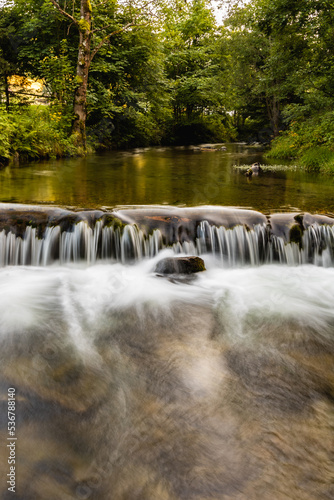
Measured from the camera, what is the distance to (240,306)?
4.25 meters

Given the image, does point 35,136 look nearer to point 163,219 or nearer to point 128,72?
point 128,72

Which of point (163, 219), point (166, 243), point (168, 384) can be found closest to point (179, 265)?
point (166, 243)

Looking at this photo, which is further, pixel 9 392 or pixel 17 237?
pixel 17 237

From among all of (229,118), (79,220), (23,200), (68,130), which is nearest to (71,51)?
(68,130)

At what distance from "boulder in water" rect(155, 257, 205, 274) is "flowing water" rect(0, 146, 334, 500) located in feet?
0.38

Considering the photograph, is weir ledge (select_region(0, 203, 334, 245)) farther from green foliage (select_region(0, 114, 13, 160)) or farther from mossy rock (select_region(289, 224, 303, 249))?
green foliage (select_region(0, 114, 13, 160))

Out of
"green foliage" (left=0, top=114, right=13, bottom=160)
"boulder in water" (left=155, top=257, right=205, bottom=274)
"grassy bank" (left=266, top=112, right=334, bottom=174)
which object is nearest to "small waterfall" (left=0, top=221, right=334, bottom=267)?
"boulder in water" (left=155, top=257, right=205, bottom=274)

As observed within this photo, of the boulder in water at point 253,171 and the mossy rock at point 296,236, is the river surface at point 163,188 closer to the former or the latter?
the boulder in water at point 253,171

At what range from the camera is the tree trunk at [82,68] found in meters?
13.2

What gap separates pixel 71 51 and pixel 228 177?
1196 cm

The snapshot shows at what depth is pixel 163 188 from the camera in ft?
25.1

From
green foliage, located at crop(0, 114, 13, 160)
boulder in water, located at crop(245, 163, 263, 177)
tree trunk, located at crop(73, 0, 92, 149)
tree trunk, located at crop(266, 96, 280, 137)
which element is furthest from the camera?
tree trunk, located at crop(266, 96, 280, 137)

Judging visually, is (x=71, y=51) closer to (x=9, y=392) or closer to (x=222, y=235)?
(x=222, y=235)

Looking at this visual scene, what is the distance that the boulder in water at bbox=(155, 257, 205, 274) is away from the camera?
477 centimetres
